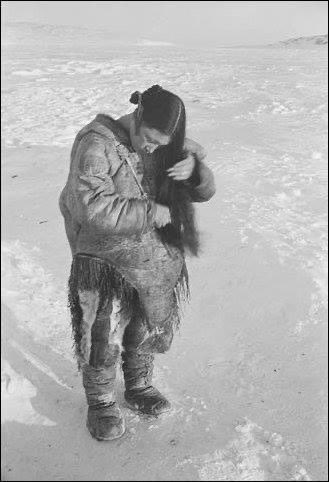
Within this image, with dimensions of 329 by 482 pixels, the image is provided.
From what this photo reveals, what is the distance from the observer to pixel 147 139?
2217mm

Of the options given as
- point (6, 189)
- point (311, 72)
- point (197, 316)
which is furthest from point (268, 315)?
point (311, 72)

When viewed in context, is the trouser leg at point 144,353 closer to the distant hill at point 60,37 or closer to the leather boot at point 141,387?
the leather boot at point 141,387

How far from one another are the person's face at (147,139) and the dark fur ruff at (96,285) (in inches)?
19.6

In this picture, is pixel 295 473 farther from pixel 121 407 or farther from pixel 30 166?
pixel 30 166

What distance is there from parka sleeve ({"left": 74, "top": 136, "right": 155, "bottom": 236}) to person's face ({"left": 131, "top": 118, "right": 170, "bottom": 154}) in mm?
118

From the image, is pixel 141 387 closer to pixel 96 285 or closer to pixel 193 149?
pixel 96 285

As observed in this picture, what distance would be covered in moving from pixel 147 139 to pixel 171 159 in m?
0.18

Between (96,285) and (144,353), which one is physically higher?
(96,285)

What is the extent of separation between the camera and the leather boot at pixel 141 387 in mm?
2771

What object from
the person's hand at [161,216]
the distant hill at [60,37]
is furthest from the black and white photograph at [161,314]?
the distant hill at [60,37]

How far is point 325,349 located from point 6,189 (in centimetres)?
381

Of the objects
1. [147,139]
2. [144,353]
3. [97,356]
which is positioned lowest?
[144,353]

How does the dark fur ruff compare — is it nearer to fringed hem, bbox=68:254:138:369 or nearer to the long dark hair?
fringed hem, bbox=68:254:138:369

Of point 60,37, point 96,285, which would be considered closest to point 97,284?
point 96,285
